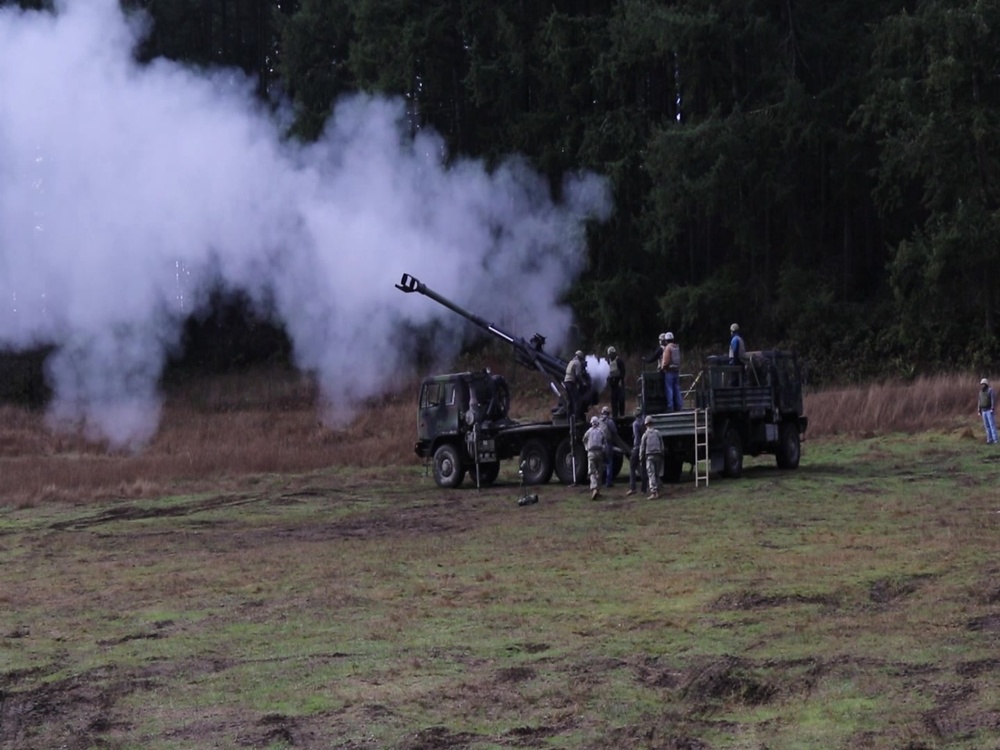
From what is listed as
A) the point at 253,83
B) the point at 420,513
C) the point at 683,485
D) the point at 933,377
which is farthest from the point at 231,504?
the point at 253,83

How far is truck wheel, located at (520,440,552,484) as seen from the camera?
3136 centimetres

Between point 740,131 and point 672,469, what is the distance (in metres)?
18.8

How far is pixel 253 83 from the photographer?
50.4 m

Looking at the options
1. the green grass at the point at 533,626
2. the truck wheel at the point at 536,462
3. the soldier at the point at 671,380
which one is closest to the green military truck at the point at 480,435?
the truck wheel at the point at 536,462

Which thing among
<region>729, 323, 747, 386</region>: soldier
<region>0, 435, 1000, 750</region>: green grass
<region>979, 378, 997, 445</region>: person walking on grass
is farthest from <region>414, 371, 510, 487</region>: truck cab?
<region>979, 378, 997, 445</region>: person walking on grass

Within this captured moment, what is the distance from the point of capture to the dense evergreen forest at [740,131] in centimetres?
4338

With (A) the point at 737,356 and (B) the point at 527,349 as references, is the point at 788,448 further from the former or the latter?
(B) the point at 527,349

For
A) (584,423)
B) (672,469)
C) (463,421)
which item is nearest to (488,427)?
(463,421)

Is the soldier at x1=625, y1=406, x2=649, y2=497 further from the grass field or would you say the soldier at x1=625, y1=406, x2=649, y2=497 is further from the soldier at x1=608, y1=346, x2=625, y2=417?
the soldier at x1=608, y1=346, x2=625, y2=417

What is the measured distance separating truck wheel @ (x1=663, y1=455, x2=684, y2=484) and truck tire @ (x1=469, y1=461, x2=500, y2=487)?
12.6ft

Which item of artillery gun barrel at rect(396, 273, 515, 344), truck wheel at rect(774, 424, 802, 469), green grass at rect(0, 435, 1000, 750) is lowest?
green grass at rect(0, 435, 1000, 750)

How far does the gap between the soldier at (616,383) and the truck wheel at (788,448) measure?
309 centimetres

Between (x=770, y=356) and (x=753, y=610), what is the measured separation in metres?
15.3

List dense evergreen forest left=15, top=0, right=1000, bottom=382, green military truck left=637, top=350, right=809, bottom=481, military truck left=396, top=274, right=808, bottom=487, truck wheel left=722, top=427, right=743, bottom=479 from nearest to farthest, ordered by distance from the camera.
→ green military truck left=637, top=350, right=809, bottom=481
military truck left=396, top=274, right=808, bottom=487
truck wheel left=722, top=427, right=743, bottom=479
dense evergreen forest left=15, top=0, right=1000, bottom=382
